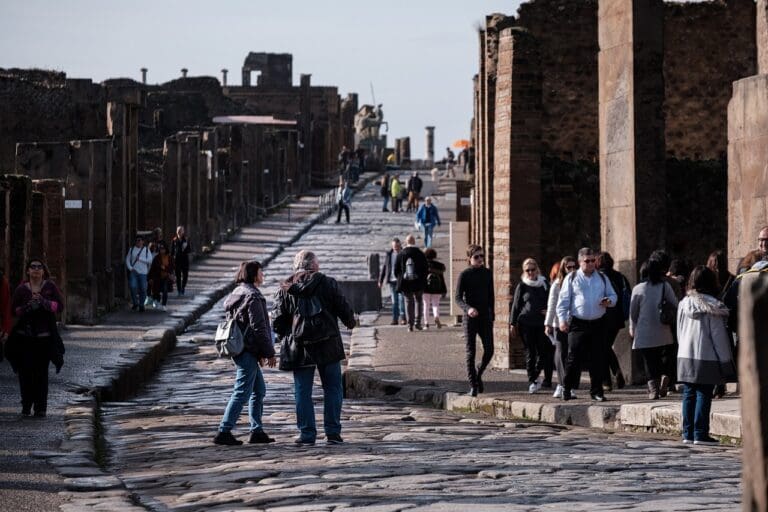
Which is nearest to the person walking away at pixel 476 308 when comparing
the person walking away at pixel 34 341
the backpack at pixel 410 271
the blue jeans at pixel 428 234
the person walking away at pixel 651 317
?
the person walking away at pixel 651 317

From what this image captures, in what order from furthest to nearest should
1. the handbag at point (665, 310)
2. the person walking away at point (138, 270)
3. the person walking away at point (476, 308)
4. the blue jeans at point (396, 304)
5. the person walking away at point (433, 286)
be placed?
1. the person walking away at point (138, 270)
2. the blue jeans at point (396, 304)
3. the person walking away at point (433, 286)
4. the person walking away at point (476, 308)
5. the handbag at point (665, 310)

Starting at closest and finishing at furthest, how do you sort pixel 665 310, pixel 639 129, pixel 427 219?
pixel 665 310
pixel 639 129
pixel 427 219

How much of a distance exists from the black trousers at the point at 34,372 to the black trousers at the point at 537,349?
5.00 metres

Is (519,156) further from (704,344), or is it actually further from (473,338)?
(704,344)

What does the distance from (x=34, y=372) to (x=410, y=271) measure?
11.9 m

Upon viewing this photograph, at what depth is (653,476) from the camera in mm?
10148

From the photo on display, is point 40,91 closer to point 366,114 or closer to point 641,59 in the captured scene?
point 641,59

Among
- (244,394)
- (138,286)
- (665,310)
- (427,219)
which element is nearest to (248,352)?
(244,394)

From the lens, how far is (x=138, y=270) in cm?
3116

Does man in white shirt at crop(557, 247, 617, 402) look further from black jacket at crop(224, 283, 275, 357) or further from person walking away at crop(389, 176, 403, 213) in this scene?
person walking away at crop(389, 176, 403, 213)

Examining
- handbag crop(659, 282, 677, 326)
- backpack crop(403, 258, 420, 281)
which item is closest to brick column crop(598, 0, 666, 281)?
handbag crop(659, 282, 677, 326)

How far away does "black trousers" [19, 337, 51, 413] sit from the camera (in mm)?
14930

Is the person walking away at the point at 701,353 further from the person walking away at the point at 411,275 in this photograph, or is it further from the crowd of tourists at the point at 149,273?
the crowd of tourists at the point at 149,273

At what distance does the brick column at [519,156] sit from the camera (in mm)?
20125
